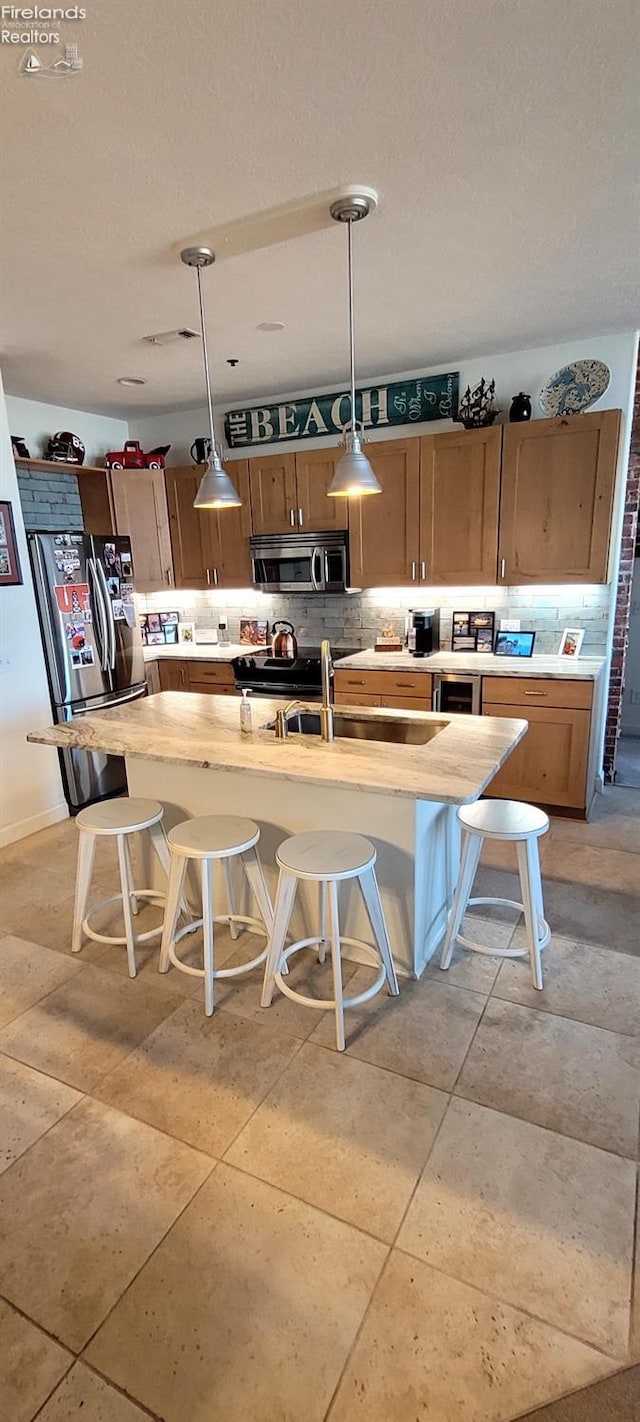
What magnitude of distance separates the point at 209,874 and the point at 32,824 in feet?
6.94

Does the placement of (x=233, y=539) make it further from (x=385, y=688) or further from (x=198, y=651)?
(x=385, y=688)

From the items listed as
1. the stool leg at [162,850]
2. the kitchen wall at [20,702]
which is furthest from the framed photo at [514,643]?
the kitchen wall at [20,702]

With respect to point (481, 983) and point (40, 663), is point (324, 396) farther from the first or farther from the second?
point (481, 983)

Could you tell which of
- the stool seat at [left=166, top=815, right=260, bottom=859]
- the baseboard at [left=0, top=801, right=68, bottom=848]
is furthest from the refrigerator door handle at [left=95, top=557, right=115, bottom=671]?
the stool seat at [left=166, top=815, right=260, bottom=859]

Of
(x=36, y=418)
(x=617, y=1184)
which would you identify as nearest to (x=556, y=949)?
(x=617, y=1184)

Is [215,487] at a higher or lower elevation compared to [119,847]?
higher

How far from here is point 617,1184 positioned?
4.99 ft

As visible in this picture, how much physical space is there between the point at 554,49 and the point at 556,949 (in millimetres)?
2676

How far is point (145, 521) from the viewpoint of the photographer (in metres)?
4.70

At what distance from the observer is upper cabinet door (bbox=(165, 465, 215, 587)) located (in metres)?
4.69

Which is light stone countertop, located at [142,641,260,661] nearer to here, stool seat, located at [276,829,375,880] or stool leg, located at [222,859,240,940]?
stool leg, located at [222,859,240,940]

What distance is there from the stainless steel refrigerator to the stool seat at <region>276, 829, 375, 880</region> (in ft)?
7.72

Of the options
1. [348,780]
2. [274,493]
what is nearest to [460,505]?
[274,493]

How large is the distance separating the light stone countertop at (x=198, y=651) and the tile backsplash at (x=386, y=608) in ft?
0.59
